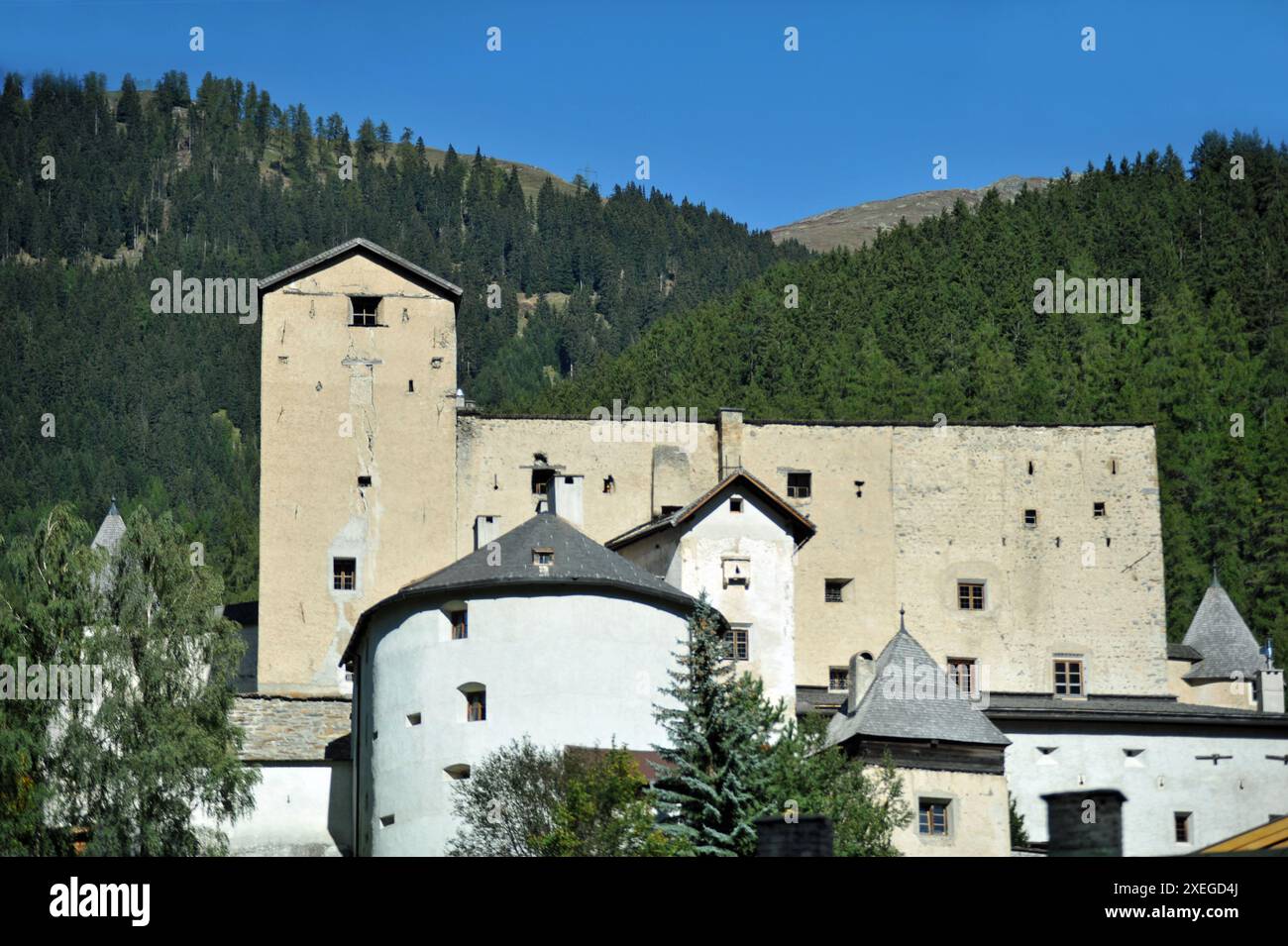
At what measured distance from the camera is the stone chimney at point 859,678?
1790 inches

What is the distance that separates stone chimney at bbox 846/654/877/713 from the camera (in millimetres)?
45469

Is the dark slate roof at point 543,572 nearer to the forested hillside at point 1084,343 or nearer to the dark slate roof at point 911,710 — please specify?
the dark slate roof at point 911,710

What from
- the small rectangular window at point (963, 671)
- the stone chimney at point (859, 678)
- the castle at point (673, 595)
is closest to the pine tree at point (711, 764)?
the castle at point (673, 595)

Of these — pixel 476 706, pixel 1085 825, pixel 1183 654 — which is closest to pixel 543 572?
pixel 476 706

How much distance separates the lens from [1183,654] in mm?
65000

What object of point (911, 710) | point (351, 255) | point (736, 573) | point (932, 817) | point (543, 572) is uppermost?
point (351, 255)

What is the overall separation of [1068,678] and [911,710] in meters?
17.5

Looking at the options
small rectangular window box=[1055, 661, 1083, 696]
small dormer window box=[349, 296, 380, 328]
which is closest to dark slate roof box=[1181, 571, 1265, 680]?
small rectangular window box=[1055, 661, 1083, 696]

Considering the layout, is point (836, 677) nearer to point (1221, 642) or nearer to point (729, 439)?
point (729, 439)

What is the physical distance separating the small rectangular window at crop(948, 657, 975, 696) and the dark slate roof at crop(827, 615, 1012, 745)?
1298 centimetres

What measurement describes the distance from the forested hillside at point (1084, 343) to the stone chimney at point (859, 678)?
33792 mm

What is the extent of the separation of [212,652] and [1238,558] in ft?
170

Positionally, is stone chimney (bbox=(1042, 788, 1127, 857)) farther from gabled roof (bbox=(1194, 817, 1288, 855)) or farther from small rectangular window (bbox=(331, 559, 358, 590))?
small rectangular window (bbox=(331, 559, 358, 590))
